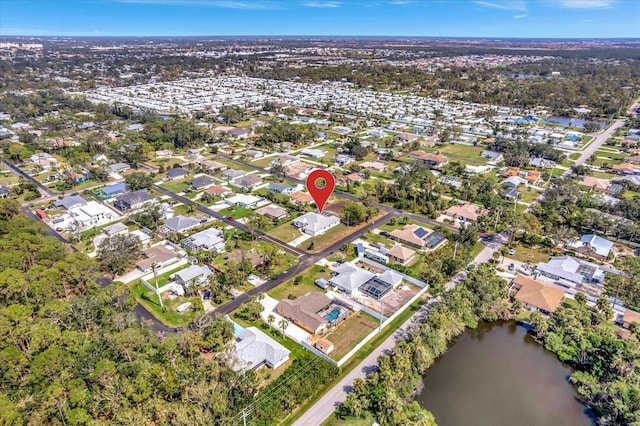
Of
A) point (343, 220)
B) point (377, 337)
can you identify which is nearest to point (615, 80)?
point (343, 220)

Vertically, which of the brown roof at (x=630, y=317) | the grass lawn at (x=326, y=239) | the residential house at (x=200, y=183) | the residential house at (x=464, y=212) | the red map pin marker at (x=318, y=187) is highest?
the red map pin marker at (x=318, y=187)

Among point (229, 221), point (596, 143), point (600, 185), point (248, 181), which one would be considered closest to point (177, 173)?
point (248, 181)

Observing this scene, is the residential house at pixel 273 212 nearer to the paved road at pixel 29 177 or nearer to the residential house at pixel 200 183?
the residential house at pixel 200 183

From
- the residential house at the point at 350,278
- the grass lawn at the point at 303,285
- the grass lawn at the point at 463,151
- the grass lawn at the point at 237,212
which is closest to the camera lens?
the residential house at the point at 350,278

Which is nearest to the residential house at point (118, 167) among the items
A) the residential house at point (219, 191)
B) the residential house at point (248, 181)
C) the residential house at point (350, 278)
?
the residential house at point (219, 191)

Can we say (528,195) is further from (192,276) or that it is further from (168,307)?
(168,307)

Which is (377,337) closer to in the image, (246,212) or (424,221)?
(424,221)

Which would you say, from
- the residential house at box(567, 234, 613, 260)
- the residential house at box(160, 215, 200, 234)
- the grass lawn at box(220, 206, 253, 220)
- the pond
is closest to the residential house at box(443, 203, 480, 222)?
the residential house at box(567, 234, 613, 260)
